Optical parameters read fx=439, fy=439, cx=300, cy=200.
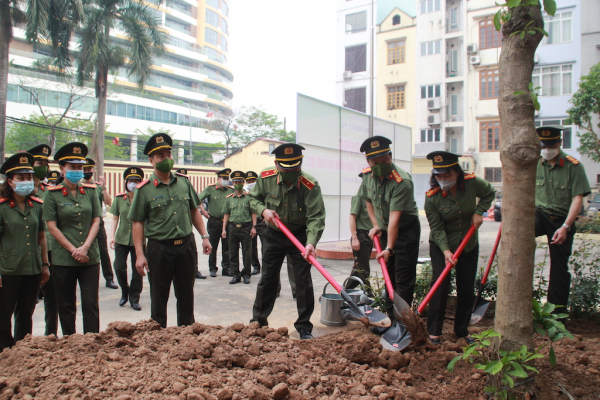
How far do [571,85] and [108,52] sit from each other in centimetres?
2570

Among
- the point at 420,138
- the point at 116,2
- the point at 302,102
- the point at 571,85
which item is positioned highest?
the point at 116,2

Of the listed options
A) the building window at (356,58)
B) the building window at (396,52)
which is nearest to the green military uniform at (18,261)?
the building window at (396,52)

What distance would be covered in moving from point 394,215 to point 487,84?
2932 cm

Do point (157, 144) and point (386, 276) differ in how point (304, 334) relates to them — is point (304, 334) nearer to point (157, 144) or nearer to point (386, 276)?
point (386, 276)

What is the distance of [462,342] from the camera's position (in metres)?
3.71

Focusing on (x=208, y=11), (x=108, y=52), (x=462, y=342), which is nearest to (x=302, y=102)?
(x=462, y=342)

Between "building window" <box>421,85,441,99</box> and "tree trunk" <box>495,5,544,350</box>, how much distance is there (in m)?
31.0

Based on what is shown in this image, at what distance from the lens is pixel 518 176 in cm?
238

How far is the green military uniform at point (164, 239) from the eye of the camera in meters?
3.84

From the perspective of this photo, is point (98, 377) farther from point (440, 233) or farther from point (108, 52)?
point (108, 52)

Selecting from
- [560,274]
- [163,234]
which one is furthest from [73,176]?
[560,274]

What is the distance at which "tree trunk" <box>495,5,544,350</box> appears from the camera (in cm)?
236

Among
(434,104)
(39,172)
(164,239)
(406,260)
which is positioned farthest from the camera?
(434,104)

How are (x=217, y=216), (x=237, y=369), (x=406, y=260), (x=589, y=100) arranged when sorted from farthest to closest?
1. (x=589, y=100)
2. (x=217, y=216)
3. (x=406, y=260)
4. (x=237, y=369)
